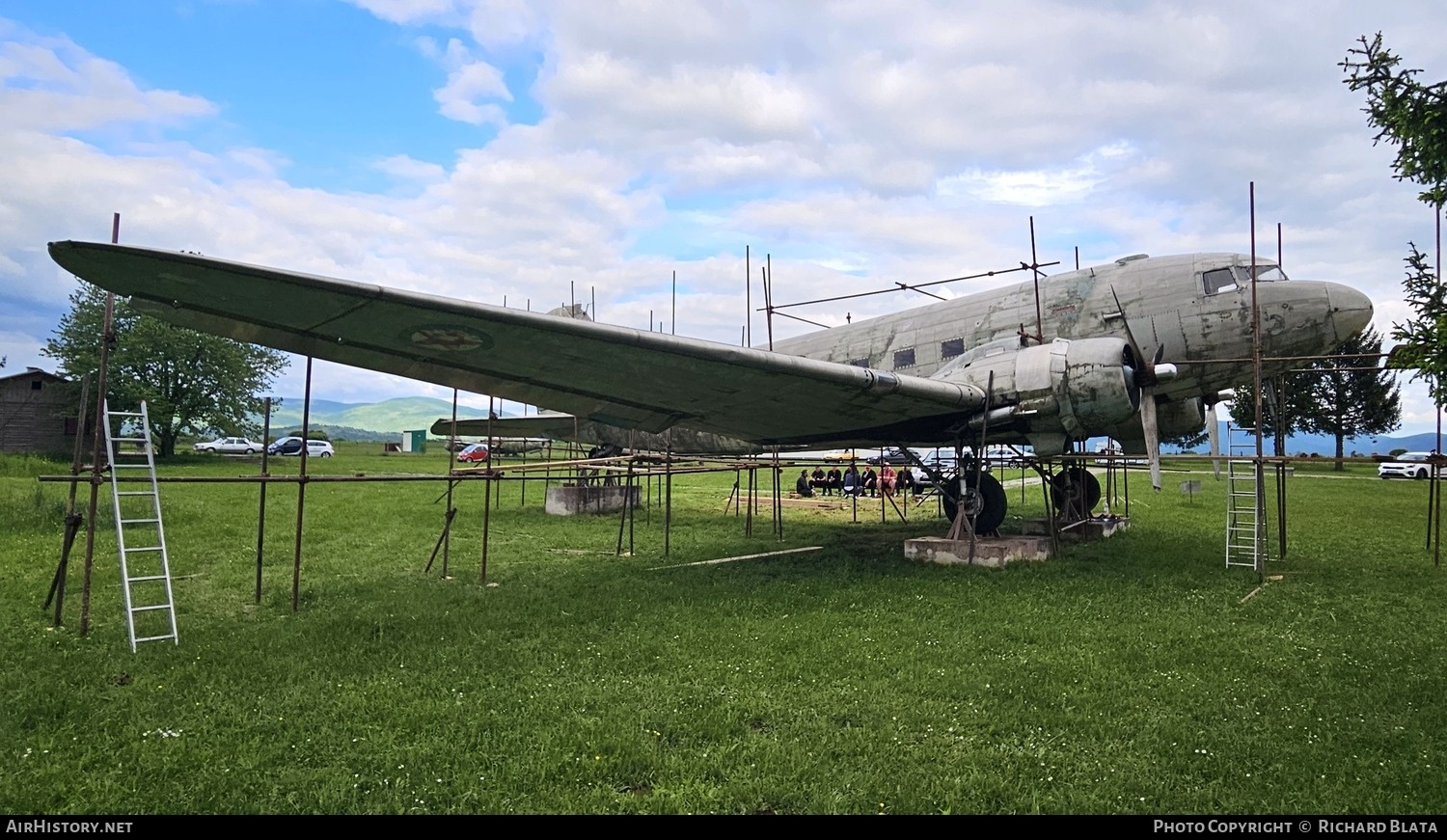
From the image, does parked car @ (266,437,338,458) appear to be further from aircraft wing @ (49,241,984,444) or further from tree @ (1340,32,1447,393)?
tree @ (1340,32,1447,393)

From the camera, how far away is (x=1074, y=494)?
14.8 m

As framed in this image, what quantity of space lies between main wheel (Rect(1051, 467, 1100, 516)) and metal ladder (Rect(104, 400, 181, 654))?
44.2 ft

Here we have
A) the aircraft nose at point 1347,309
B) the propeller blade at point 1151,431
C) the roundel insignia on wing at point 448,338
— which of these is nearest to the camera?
the roundel insignia on wing at point 448,338

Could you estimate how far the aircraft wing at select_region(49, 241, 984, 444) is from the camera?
5.75 metres

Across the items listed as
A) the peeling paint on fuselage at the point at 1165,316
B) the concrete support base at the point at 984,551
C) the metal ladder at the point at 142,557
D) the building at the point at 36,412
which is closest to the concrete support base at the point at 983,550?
the concrete support base at the point at 984,551

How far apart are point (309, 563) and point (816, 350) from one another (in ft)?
34.5

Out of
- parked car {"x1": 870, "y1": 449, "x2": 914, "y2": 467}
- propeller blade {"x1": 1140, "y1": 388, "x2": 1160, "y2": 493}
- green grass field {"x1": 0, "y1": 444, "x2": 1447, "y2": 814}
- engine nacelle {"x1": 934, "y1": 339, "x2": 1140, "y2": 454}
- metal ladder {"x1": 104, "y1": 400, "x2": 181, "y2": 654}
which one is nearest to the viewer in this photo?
green grass field {"x1": 0, "y1": 444, "x2": 1447, "y2": 814}

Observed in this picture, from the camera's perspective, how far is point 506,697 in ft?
17.0

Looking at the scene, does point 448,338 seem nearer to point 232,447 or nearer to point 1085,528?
point 1085,528

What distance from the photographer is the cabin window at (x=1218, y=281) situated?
463 inches

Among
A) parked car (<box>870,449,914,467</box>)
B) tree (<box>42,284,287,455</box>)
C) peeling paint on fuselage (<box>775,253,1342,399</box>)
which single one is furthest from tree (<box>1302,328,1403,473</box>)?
tree (<box>42,284,287,455</box>)

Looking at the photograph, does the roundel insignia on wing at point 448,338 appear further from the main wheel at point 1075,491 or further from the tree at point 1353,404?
the tree at point 1353,404

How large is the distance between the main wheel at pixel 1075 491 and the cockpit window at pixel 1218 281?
396 centimetres
